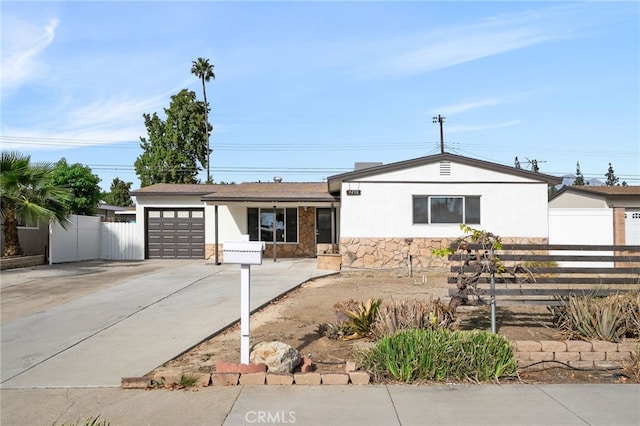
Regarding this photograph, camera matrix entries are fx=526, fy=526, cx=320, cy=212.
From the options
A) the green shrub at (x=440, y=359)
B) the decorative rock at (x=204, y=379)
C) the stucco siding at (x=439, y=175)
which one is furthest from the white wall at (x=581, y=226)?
the decorative rock at (x=204, y=379)

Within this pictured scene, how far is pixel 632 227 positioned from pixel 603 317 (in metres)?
15.5

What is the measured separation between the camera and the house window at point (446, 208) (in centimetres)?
1797

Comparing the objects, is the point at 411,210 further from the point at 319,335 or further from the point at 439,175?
the point at 319,335

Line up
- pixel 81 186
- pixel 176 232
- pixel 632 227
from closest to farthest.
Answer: pixel 632 227
pixel 176 232
pixel 81 186

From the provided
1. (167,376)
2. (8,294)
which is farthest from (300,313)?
(8,294)

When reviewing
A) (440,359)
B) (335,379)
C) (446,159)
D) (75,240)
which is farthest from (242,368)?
(75,240)

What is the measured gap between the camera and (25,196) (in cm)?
1830

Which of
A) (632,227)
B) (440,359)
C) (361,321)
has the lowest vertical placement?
(440,359)

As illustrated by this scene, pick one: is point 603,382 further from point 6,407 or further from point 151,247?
point 151,247

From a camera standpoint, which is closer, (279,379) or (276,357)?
(279,379)

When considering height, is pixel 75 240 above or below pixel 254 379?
above

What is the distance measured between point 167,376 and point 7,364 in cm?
262

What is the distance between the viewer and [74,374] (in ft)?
21.6

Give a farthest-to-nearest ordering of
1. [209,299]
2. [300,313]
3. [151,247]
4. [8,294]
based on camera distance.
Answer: [151,247], [8,294], [209,299], [300,313]
